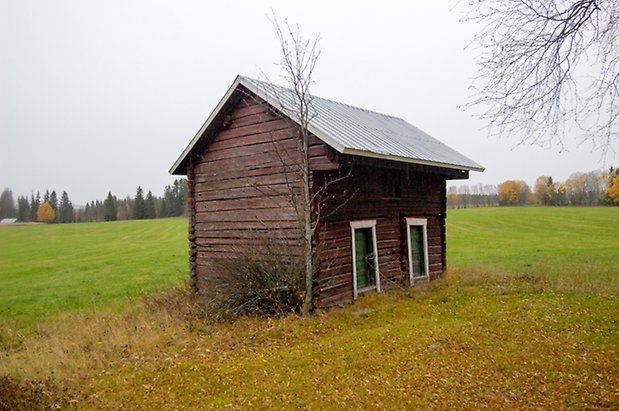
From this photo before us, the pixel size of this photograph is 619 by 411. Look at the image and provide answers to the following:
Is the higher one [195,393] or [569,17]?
[569,17]

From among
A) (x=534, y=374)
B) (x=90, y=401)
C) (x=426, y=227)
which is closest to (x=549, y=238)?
(x=426, y=227)

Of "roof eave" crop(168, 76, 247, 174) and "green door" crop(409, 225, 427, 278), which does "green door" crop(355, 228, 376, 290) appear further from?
"roof eave" crop(168, 76, 247, 174)

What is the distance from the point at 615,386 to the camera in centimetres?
564

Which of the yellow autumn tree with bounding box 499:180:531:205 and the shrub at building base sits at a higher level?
the yellow autumn tree with bounding box 499:180:531:205

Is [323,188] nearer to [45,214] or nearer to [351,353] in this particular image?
[351,353]

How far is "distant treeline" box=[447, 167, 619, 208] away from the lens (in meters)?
76.3

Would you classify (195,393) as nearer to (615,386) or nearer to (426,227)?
(615,386)

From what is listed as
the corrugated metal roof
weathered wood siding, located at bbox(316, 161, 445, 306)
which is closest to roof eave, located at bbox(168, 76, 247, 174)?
the corrugated metal roof

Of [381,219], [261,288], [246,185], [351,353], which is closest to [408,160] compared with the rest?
[381,219]

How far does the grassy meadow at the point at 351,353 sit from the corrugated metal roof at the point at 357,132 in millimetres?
3948

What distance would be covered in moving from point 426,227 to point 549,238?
29.2 metres

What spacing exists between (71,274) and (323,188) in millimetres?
21209

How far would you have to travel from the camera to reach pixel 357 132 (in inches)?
497

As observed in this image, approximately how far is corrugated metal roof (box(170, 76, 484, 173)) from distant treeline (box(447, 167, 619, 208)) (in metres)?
66.1
